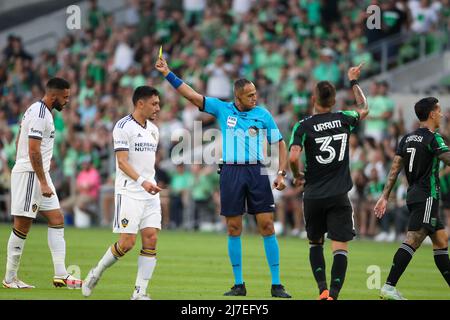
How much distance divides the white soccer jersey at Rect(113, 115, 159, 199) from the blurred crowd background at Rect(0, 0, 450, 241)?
1331 cm

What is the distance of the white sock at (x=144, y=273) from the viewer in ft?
41.2

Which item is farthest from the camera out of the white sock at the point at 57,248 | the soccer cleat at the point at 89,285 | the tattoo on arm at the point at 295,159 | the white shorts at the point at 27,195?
the white sock at the point at 57,248

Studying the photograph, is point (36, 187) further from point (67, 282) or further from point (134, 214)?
point (134, 214)

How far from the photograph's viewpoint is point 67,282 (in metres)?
14.0

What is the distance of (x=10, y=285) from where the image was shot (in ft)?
45.4

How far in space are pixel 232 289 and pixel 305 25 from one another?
60.7 feet

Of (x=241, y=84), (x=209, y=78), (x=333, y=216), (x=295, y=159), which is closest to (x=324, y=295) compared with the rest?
(x=333, y=216)

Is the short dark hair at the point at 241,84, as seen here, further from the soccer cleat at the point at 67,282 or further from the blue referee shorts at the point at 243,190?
the soccer cleat at the point at 67,282

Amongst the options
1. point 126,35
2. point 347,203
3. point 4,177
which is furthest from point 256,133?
point 126,35

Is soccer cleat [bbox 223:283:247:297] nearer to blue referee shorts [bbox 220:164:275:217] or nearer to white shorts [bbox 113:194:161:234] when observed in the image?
blue referee shorts [bbox 220:164:275:217]

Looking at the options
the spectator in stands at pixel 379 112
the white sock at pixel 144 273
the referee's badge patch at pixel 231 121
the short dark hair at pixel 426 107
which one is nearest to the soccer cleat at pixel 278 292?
the white sock at pixel 144 273

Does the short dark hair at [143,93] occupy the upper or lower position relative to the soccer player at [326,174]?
upper

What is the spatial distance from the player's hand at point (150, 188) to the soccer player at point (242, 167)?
1.64m
